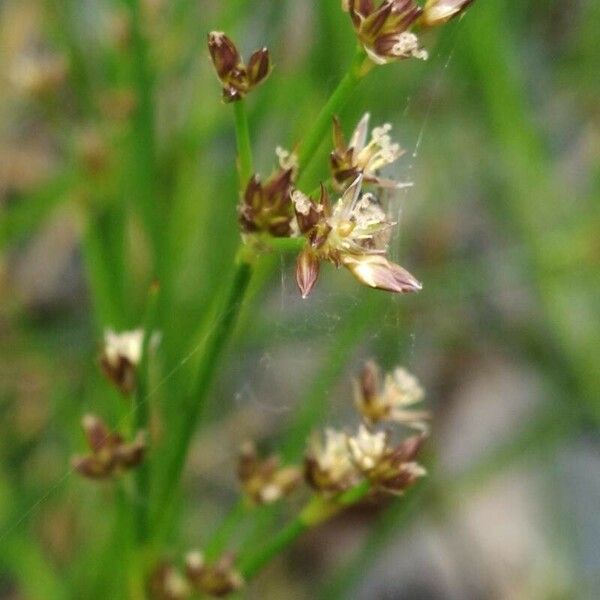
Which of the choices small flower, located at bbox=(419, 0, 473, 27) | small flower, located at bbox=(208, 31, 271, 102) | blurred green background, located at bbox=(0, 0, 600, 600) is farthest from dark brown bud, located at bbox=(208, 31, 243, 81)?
blurred green background, located at bbox=(0, 0, 600, 600)

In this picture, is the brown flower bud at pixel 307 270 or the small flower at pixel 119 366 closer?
the brown flower bud at pixel 307 270

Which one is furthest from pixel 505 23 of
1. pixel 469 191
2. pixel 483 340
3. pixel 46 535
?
pixel 46 535

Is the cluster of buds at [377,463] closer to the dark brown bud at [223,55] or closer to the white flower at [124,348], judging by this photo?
the white flower at [124,348]

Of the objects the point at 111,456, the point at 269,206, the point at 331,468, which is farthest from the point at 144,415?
the point at 269,206

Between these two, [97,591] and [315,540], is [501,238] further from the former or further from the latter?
[97,591]

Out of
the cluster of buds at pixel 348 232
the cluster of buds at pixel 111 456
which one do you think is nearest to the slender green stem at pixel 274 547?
the cluster of buds at pixel 111 456

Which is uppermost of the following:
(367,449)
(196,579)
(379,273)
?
(379,273)

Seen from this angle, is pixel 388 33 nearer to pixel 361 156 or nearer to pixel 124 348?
pixel 361 156

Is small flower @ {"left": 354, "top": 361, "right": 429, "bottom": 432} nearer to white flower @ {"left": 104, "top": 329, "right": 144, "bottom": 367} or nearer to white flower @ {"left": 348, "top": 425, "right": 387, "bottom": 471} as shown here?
white flower @ {"left": 348, "top": 425, "right": 387, "bottom": 471}
